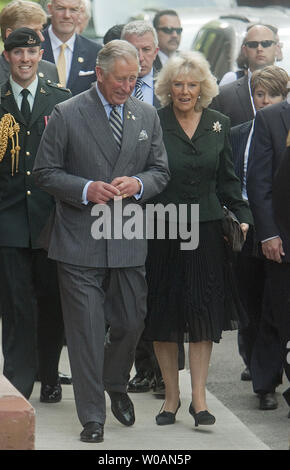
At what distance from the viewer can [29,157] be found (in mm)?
7926

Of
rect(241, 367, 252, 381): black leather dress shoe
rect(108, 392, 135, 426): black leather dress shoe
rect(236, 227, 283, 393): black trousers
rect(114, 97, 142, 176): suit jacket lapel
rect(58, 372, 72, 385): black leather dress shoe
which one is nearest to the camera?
rect(114, 97, 142, 176): suit jacket lapel

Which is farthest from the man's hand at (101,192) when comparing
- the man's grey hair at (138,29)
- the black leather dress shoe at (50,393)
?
the man's grey hair at (138,29)

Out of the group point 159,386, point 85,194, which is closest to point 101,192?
point 85,194

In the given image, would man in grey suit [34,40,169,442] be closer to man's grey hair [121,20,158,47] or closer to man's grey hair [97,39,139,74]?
man's grey hair [97,39,139,74]

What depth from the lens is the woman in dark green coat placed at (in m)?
7.71

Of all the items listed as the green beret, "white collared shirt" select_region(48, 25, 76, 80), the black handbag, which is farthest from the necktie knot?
"white collared shirt" select_region(48, 25, 76, 80)

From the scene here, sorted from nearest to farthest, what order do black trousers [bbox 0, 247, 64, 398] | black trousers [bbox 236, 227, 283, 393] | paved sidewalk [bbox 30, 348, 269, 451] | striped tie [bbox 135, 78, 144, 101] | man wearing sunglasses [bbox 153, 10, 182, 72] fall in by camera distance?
paved sidewalk [bbox 30, 348, 269, 451] < black trousers [bbox 0, 247, 64, 398] < black trousers [bbox 236, 227, 283, 393] < striped tie [bbox 135, 78, 144, 101] < man wearing sunglasses [bbox 153, 10, 182, 72]

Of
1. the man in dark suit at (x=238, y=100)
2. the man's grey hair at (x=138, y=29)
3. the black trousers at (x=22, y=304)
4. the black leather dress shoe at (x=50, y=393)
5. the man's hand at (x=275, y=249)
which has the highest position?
the man's grey hair at (x=138, y=29)

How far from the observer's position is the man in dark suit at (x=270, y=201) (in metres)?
7.86

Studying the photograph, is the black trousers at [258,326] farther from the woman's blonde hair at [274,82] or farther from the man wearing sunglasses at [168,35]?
the man wearing sunglasses at [168,35]

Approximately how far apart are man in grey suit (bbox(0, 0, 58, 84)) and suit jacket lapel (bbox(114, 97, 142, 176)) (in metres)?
0.90

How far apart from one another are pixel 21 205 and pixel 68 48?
1.82m

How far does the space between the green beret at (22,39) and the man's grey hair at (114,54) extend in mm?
605
